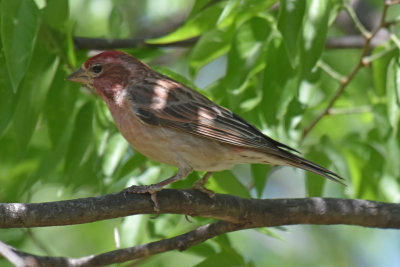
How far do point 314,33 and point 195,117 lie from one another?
154 centimetres

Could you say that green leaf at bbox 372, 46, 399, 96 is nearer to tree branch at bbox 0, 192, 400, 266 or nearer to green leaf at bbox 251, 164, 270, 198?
tree branch at bbox 0, 192, 400, 266

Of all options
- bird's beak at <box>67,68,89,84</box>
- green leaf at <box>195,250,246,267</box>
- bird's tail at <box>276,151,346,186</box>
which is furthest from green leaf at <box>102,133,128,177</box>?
bird's tail at <box>276,151,346,186</box>

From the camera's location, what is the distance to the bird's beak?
6328mm

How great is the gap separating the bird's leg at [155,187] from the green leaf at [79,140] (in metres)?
0.67

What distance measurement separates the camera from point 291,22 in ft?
17.1

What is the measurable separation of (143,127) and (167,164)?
408 millimetres

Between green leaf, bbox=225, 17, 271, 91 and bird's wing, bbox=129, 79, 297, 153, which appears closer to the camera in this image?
green leaf, bbox=225, 17, 271, 91

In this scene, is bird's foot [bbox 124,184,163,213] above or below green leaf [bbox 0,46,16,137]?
below

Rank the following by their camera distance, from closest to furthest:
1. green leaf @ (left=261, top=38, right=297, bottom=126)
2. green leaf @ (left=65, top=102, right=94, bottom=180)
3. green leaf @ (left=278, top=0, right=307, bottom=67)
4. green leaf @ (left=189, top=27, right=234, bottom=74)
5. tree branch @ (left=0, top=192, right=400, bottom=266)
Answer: tree branch @ (left=0, top=192, right=400, bottom=266) < green leaf @ (left=278, top=0, right=307, bottom=67) < green leaf @ (left=261, top=38, right=297, bottom=126) < green leaf @ (left=65, top=102, right=94, bottom=180) < green leaf @ (left=189, top=27, right=234, bottom=74)

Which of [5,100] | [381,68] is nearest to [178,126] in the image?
[5,100]

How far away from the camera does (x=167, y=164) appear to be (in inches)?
250

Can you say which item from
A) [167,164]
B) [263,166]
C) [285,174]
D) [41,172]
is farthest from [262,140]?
[285,174]

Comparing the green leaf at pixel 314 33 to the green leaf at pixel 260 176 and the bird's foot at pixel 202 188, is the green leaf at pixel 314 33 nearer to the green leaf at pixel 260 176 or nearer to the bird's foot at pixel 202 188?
the green leaf at pixel 260 176

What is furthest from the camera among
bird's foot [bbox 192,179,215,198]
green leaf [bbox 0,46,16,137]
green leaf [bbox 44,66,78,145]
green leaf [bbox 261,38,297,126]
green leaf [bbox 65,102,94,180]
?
A: green leaf [bbox 44,66,78,145]
